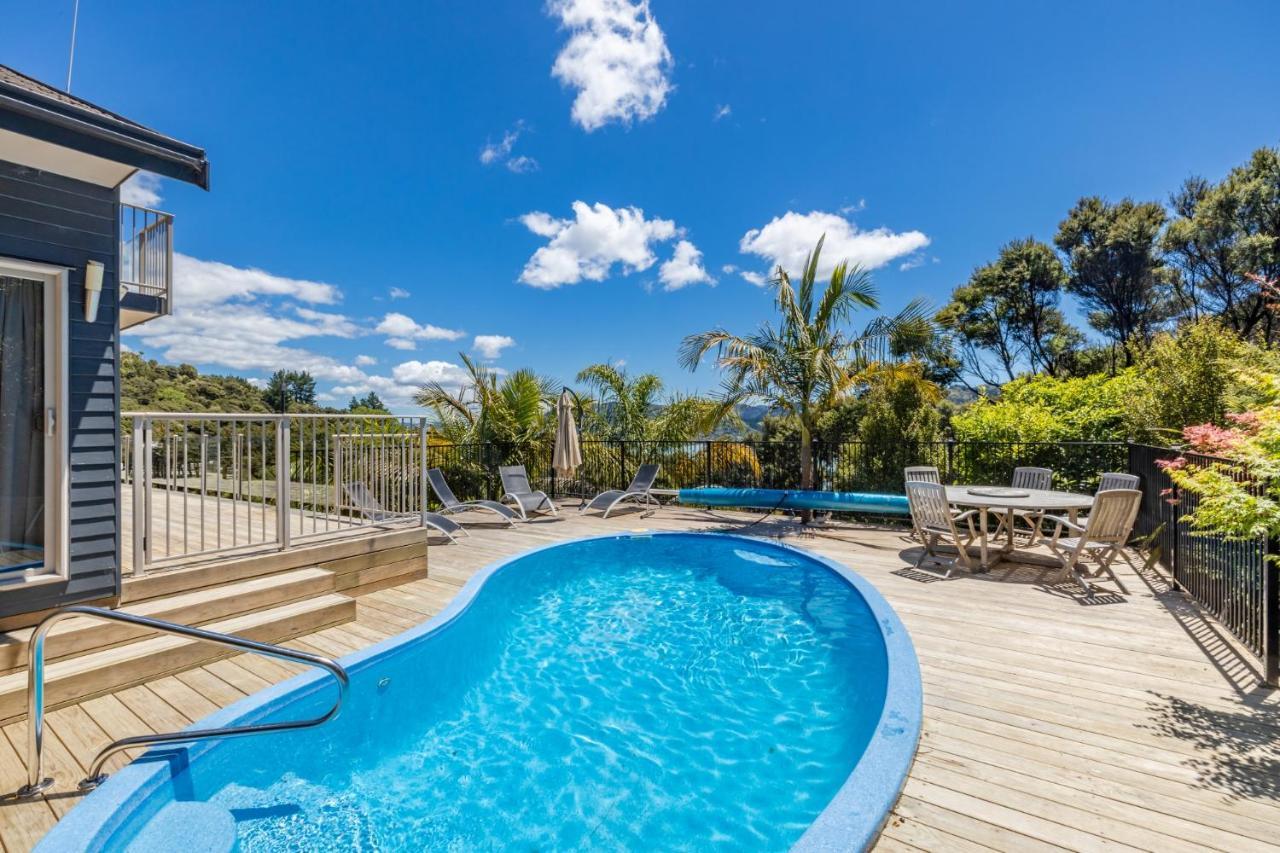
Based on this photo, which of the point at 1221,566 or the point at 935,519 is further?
the point at 935,519

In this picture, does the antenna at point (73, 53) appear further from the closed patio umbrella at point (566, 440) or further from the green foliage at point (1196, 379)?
the green foliage at point (1196, 379)

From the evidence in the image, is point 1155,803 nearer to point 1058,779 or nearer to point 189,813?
point 1058,779

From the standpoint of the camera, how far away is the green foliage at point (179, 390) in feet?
77.5

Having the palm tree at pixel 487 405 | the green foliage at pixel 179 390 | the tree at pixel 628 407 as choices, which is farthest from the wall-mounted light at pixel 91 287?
the green foliage at pixel 179 390

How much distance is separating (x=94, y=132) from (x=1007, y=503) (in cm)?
788

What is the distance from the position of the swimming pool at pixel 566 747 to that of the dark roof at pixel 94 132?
3.44m

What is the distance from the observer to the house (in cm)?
339

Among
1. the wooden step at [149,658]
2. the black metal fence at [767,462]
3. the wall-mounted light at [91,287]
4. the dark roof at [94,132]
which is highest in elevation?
the dark roof at [94,132]

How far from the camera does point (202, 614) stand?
3871 mm

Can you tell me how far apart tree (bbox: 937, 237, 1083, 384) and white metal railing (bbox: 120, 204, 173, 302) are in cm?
2392

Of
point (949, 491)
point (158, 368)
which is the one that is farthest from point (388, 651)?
point (158, 368)

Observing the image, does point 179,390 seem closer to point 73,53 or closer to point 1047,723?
point 73,53

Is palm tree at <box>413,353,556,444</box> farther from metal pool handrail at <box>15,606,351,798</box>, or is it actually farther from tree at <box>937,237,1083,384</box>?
tree at <box>937,237,1083,384</box>

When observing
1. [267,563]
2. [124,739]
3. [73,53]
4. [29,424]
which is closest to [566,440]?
[267,563]
